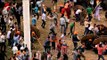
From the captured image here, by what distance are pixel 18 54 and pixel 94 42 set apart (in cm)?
539

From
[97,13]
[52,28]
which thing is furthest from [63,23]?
[97,13]

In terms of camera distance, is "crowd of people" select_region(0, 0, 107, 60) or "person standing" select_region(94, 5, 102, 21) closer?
"crowd of people" select_region(0, 0, 107, 60)

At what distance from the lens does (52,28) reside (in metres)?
26.7

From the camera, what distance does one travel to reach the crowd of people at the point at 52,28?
22.3 meters

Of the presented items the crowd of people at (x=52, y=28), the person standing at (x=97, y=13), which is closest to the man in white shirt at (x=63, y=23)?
the crowd of people at (x=52, y=28)

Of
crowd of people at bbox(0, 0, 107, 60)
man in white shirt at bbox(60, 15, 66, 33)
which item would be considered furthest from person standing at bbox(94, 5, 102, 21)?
man in white shirt at bbox(60, 15, 66, 33)

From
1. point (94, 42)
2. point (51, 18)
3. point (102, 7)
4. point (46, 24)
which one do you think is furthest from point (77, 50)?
point (102, 7)

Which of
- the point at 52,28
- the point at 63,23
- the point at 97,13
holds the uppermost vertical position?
the point at 97,13

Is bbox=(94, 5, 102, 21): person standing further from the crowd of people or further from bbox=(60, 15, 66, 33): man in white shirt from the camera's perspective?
bbox=(60, 15, 66, 33): man in white shirt

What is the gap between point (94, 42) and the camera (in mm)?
24703

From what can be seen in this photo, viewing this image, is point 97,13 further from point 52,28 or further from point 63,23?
point 52,28

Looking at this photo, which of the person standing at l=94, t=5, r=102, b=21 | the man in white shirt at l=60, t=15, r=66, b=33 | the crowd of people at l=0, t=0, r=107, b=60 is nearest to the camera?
the crowd of people at l=0, t=0, r=107, b=60

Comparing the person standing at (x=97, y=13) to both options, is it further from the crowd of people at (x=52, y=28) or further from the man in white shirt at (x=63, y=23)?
the man in white shirt at (x=63, y=23)

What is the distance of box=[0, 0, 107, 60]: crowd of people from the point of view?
22.3 meters
